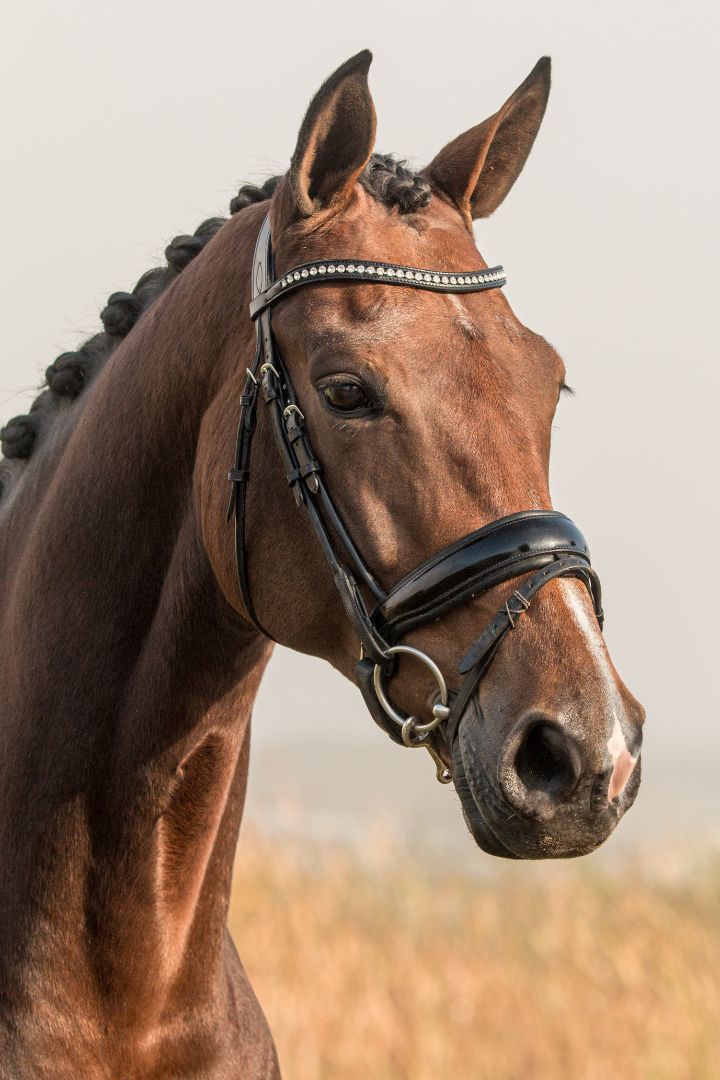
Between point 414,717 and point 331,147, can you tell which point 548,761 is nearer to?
point 414,717

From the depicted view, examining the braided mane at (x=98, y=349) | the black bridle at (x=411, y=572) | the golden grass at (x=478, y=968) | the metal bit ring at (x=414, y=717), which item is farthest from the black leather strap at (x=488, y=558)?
the golden grass at (x=478, y=968)

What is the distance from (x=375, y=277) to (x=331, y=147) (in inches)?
18.5

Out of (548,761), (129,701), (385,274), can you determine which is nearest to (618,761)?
(548,761)

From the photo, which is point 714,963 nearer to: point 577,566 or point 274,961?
point 274,961

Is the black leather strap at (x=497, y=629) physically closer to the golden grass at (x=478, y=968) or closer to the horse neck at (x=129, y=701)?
the horse neck at (x=129, y=701)

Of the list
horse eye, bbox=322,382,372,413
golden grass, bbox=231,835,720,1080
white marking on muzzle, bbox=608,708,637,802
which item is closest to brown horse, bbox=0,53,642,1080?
horse eye, bbox=322,382,372,413

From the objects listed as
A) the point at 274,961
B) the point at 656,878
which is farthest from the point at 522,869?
the point at 274,961

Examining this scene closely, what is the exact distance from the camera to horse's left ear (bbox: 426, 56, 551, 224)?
3873 millimetres

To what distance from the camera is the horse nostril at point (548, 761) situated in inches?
102

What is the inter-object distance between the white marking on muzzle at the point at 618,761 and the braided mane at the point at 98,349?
2425 mm

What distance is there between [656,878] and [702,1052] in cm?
357

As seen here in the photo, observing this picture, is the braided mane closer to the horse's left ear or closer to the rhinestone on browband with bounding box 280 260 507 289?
the horse's left ear

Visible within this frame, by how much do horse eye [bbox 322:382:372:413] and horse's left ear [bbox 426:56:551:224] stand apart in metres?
1.06

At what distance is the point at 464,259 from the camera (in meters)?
3.51
